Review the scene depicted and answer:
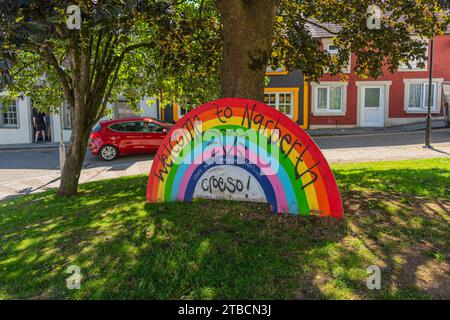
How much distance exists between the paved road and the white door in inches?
209

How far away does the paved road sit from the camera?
12.5 meters

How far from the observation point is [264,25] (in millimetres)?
5477

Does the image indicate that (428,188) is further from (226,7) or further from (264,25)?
(226,7)

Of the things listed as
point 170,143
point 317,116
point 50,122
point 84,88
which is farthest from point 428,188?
point 50,122

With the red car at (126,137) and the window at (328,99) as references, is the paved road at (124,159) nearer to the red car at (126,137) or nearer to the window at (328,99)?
the red car at (126,137)

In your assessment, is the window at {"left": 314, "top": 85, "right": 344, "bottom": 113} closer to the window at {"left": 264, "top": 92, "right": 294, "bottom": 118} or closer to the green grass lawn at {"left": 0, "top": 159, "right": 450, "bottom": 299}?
the window at {"left": 264, "top": 92, "right": 294, "bottom": 118}

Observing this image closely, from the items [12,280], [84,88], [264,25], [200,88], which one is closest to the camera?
[12,280]

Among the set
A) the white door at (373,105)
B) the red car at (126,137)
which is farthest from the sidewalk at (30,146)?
the white door at (373,105)

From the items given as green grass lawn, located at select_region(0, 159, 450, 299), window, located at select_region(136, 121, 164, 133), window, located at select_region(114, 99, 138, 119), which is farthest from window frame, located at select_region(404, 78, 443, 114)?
green grass lawn, located at select_region(0, 159, 450, 299)

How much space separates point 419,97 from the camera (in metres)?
24.6

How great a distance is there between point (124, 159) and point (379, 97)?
16530 millimetres

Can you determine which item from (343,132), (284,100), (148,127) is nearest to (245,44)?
(148,127)

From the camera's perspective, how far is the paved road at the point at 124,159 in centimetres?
1255

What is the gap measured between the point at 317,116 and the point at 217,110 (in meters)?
21.0
